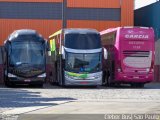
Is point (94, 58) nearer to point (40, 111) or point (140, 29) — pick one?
point (140, 29)

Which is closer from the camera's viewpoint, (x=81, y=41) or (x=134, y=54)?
(x=81, y=41)

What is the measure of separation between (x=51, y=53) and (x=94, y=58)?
517cm

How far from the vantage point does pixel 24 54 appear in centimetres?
3144

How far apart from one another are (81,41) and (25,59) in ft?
11.6

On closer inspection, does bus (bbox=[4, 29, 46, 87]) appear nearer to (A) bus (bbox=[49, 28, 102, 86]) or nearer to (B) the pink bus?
(A) bus (bbox=[49, 28, 102, 86])

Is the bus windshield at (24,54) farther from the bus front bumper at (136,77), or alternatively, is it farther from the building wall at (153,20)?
the building wall at (153,20)

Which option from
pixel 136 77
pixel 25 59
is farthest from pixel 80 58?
pixel 136 77

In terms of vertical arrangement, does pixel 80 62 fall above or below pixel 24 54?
below

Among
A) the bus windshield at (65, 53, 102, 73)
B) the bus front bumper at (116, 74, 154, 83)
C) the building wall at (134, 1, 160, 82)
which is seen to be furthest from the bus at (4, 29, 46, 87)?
the building wall at (134, 1, 160, 82)

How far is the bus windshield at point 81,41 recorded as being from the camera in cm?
3094

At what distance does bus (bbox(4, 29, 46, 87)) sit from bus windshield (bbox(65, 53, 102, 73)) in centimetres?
165

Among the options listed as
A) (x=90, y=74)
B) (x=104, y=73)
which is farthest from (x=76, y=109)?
(x=104, y=73)

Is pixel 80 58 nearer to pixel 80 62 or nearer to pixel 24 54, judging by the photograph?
pixel 80 62

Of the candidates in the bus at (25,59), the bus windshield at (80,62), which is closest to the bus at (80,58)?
the bus windshield at (80,62)
